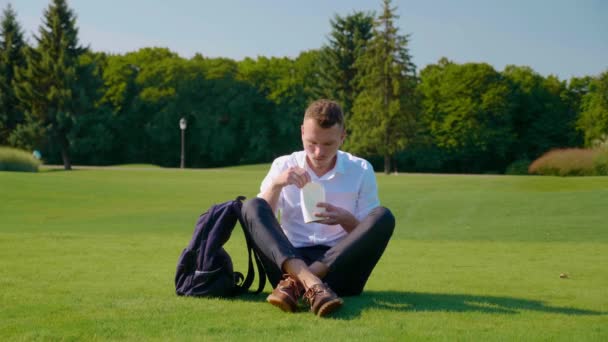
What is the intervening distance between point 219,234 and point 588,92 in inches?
2607

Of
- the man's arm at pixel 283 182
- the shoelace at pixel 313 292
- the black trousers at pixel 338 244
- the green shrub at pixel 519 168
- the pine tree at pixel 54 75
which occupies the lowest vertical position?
the green shrub at pixel 519 168

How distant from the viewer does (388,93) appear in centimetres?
5225

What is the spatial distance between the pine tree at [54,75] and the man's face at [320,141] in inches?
1921

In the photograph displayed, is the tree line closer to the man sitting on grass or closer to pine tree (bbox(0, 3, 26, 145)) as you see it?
pine tree (bbox(0, 3, 26, 145))

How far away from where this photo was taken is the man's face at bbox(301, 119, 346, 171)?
4.87 m

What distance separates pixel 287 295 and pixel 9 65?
54.7 metres

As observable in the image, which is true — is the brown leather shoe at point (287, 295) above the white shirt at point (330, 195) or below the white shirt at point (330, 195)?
below

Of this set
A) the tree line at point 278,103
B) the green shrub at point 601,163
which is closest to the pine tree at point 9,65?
the tree line at point 278,103

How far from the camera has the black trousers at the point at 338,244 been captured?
4832 mm

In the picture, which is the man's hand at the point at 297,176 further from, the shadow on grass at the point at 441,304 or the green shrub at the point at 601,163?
the green shrub at the point at 601,163

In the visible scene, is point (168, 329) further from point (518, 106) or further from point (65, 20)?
point (518, 106)

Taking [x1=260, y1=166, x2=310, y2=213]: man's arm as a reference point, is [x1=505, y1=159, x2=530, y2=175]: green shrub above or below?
below

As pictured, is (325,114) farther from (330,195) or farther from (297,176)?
(330,195)

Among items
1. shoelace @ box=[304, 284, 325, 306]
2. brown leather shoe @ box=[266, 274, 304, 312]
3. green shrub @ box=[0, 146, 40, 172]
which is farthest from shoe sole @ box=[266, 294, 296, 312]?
green shrub @ box=[0, 146, 40, 172]
